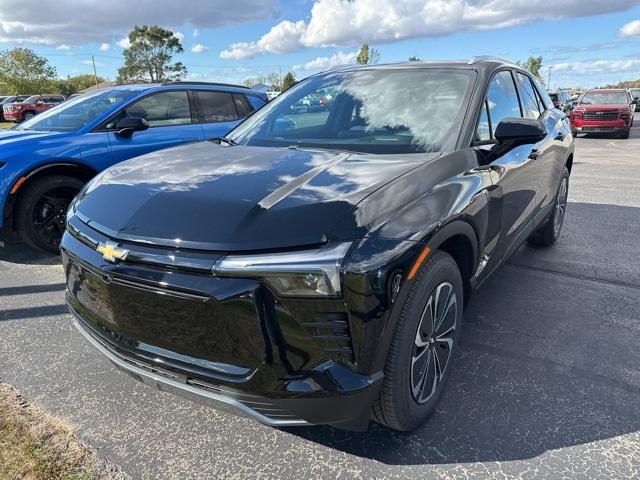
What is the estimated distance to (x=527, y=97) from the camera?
402 centimetres

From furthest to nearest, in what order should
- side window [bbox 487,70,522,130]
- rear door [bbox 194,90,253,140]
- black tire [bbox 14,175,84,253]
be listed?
1. rear door [bbox 194,90,253,140]
2. black tire [bbox 14,175,84,253]
3. side window [bbox 487,70,522,130]

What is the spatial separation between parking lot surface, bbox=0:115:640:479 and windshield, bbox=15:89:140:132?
6.79ft

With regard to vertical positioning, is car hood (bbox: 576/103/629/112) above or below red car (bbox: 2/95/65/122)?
below

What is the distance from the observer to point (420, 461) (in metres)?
2.15

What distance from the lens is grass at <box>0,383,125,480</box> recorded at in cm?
207

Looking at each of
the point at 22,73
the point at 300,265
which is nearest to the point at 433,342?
the point at 300,265

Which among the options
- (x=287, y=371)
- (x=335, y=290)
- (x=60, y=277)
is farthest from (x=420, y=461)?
(x=60, y=277)

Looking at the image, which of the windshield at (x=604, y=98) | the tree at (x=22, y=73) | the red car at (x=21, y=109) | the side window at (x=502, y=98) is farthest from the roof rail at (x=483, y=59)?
the tree at (x=22, y=73)

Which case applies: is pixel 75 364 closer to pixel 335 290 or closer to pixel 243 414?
pixel 243 414

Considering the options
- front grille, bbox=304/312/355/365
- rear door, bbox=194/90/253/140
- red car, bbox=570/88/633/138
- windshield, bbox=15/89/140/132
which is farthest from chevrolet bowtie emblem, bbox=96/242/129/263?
red car, bbox=570/88/633/138

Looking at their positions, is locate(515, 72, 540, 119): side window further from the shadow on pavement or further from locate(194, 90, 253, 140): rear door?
the shadow on pavement

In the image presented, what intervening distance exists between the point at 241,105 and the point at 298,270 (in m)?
5.32

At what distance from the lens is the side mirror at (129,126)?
5.06 meters

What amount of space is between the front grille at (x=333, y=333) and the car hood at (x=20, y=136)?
13.8 ft
